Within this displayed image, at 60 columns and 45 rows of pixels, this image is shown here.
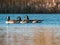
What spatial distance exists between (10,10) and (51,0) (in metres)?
4.51

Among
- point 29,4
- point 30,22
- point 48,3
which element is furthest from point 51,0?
point 30,22

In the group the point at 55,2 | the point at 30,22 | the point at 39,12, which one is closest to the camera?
the point at 30,22

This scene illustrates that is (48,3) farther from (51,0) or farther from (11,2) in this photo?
(11,2)

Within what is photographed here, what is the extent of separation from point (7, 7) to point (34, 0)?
2.95m

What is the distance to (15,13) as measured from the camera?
29.7 meters

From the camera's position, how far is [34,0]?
93.1 ft

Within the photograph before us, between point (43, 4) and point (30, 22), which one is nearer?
point (30, 22)

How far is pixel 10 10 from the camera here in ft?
94.4

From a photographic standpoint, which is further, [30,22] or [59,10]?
[59,10]

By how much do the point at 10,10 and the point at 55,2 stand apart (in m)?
4.92

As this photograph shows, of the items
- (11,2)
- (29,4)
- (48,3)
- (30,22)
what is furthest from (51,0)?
(30,22)

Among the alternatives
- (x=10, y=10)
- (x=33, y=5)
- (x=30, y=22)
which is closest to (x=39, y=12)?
(x=33, y=5)

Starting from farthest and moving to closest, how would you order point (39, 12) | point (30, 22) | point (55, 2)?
point (39, 12) < point (55, 2) < point (30, 22)

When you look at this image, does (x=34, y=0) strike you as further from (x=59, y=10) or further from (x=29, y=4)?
(x=59, y=10)
